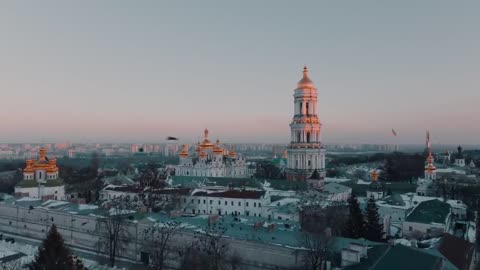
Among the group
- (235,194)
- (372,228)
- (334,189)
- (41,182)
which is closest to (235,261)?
(372,228)

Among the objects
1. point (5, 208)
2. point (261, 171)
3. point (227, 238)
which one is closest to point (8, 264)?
point (227, 238)

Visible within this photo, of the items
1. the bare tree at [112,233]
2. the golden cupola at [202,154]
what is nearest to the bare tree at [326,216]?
the bare tree at [112,233]

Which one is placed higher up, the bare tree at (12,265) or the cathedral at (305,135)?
the cathedral at (305,135)

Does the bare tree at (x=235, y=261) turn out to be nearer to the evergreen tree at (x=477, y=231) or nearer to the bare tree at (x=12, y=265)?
the bare tree at (x=12, y=265)

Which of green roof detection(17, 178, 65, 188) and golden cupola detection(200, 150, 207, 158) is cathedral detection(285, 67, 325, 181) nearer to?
golden cupola detection(200, 150, 207, 158)

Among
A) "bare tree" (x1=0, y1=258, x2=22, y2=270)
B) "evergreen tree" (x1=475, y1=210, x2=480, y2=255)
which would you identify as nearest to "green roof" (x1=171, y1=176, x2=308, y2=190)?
"evergreen tree" (x1=475, y1=210, x2=480, y2=255)

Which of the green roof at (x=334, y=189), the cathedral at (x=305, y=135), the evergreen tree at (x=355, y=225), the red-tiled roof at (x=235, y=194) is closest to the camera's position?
the evergreen tree at (x=355, y=225)

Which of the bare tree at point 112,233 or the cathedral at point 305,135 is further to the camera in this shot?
the cathedral at point 305,135
